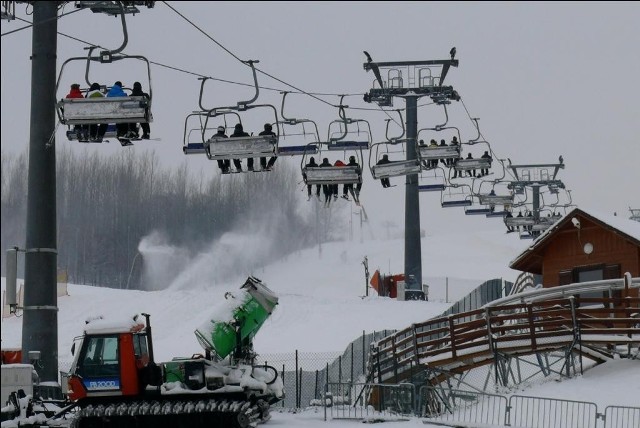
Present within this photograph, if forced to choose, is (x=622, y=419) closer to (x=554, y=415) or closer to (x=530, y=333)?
(x=554, y=415)

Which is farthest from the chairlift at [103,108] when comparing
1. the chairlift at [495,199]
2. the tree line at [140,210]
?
the tree line at [140,210]

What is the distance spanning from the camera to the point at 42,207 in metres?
26.2

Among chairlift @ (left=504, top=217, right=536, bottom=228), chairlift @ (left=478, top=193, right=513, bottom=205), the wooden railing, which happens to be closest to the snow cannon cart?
the wooden railing

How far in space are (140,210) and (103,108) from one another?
8995cm

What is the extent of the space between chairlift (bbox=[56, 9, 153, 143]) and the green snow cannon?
5.14 m

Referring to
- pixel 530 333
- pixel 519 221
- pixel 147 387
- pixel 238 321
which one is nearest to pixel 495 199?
pixel 519 221

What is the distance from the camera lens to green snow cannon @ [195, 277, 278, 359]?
2497cm

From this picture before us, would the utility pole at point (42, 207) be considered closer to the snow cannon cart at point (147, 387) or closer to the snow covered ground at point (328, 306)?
the snow cannon cart at point (147, 387)

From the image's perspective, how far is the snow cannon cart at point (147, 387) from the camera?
918 inches

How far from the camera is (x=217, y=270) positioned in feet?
367

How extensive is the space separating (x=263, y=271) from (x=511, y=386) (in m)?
87.5

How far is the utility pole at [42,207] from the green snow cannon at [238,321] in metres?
3.45

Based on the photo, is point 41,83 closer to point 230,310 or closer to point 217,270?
point 230,310

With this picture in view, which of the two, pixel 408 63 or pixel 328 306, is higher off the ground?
pixel 408 63
